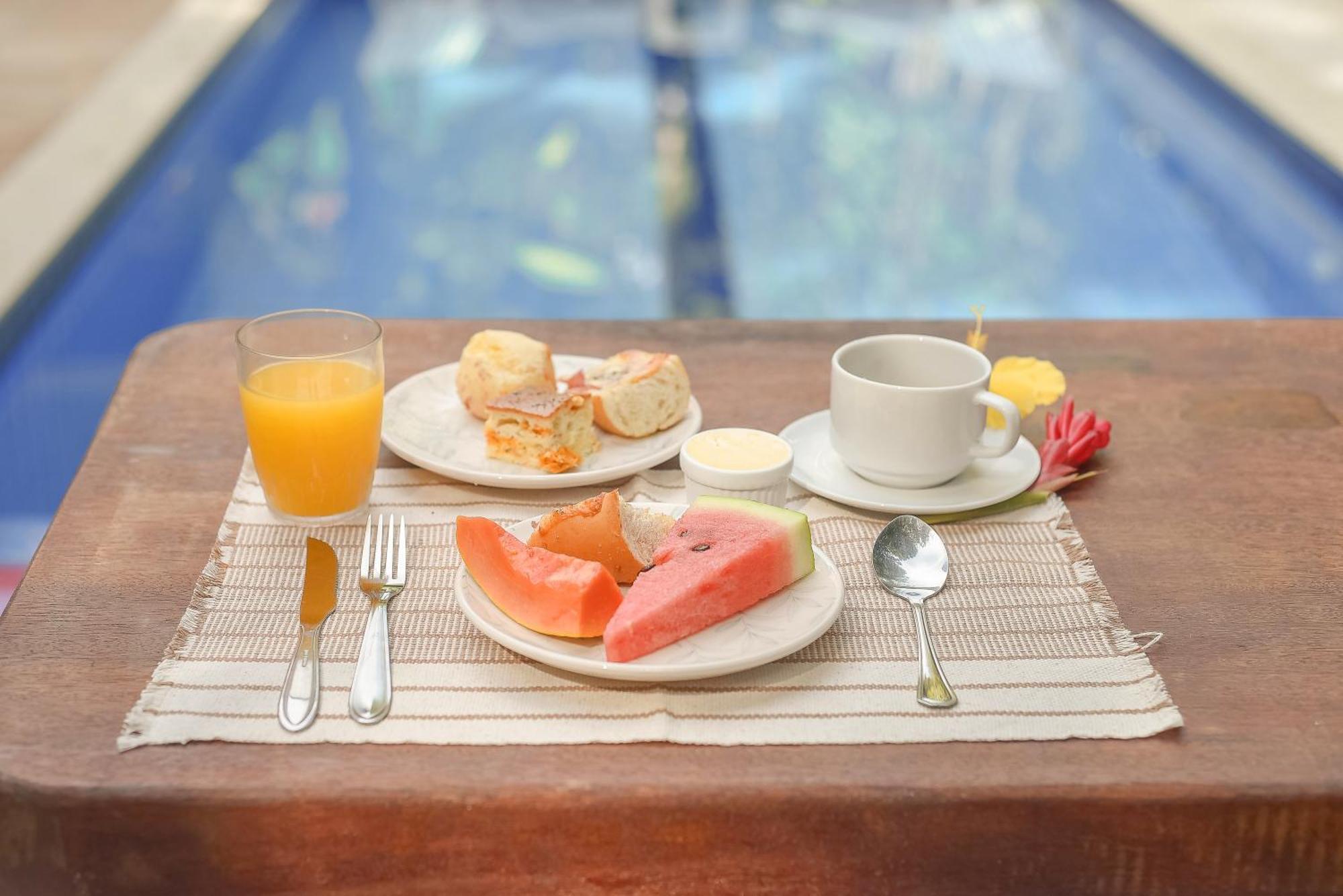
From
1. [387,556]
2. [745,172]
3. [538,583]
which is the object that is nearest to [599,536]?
[538,583]

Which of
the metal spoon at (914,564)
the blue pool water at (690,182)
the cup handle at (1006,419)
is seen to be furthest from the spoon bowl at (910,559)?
the blue pool water at (690,182)

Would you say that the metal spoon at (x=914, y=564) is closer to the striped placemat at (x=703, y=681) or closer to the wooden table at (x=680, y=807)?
the striped placemat at (x=703, y=681)

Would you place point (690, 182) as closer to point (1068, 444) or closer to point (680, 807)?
point (1068, 444)

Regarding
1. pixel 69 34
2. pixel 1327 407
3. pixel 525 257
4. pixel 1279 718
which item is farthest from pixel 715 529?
pixel 69 34

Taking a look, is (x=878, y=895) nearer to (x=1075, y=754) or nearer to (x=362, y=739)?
(x=1075, y=754)

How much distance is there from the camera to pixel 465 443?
1195mm

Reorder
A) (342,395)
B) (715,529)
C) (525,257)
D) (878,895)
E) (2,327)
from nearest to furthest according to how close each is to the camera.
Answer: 1. (878,895)
2. (715,529)
3. (342,395)
4. (2,327)
5. (525,257)

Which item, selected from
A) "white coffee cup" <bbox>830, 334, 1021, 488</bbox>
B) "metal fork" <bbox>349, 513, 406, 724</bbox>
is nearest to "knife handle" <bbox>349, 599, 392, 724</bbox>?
"metal fork" <bbox>349, 513, 406, 724</bbox>

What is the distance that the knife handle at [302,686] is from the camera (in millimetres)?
815

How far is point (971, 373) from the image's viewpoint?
1.16 meters

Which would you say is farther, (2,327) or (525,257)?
(525,257)

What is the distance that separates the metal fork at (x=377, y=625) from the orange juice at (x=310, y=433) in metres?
0.05

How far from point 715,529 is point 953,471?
0.28 metres

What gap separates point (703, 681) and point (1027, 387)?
0.55 metres
